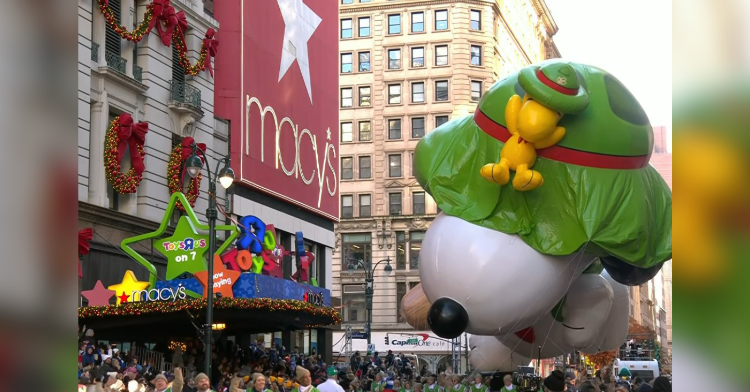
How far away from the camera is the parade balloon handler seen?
14.3 meters

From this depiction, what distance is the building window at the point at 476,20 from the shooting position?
76875 mm

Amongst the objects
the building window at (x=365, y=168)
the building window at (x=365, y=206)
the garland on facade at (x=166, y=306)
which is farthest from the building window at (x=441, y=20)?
the garland on facade at (x=166, y=306)

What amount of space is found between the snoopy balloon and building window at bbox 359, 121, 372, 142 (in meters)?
61.9

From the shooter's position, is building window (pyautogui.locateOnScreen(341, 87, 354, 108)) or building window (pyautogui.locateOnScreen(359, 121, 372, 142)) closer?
building window (pyautogui.locateOnScreen(359, 121, 372, 142))

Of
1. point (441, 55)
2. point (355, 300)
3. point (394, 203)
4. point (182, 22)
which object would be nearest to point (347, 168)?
point (394, 203)

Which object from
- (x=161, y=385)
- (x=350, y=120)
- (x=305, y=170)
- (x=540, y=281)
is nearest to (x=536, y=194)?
(x=540, y=281)

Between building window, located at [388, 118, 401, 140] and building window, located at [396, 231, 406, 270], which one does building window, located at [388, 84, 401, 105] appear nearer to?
building window, located at [388, 118, 401, 140]

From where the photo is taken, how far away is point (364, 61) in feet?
256

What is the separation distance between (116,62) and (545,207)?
20.7 meters

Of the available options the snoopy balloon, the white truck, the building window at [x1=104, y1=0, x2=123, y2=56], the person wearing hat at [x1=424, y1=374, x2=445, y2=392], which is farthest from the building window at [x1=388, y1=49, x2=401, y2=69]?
the snoopy balloon

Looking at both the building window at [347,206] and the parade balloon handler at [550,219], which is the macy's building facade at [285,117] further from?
the building window at [347,206]

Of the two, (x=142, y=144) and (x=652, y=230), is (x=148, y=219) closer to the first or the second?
(x=142, y=144)

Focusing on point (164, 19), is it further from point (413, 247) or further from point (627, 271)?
point (413, 247)

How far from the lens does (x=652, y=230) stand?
579 inches
